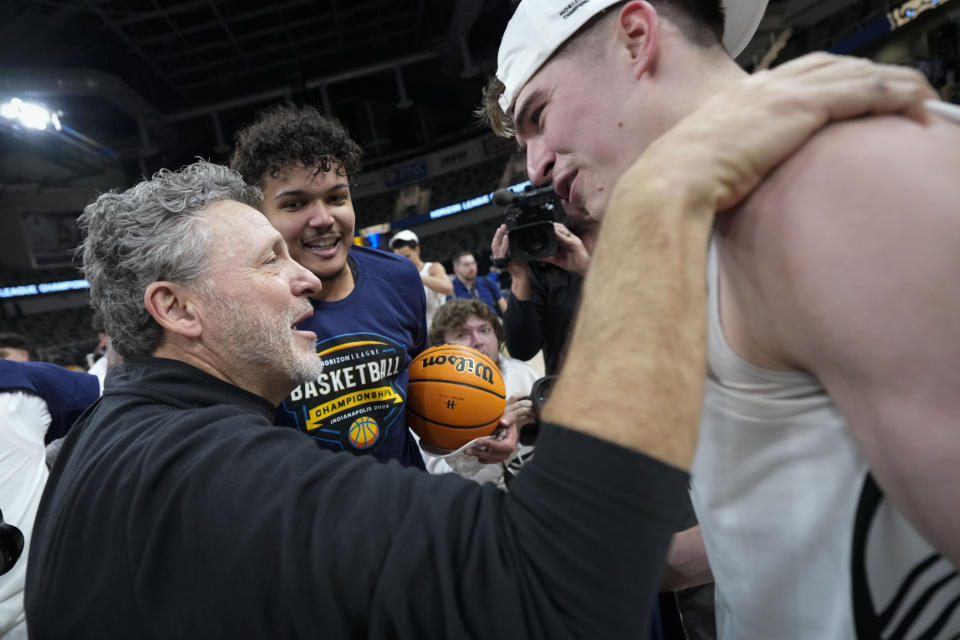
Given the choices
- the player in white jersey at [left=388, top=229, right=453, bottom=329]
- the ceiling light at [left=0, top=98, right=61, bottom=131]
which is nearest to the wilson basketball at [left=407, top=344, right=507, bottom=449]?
the player in white jersey at [left=388, top=229, right=453, bottom=329]

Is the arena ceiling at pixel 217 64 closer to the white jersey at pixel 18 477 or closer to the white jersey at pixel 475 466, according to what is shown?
the white jersey at pixel 475 466

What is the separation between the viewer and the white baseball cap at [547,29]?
1145 millimetres

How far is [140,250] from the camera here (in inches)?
52.3

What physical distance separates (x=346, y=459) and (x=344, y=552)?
16 cm

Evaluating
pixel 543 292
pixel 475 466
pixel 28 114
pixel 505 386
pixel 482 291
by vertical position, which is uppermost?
pixel 28 114

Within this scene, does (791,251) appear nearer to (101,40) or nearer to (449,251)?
(101,40)

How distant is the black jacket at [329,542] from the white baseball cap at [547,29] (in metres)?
0.89

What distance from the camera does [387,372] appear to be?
6.33ft

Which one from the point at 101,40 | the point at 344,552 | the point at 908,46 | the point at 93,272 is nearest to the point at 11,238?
the point at 101,40

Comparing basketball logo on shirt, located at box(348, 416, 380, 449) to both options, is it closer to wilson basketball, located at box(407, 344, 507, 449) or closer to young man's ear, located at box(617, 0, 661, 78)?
wilson basketball, located at box(407, 344, 507, 449)

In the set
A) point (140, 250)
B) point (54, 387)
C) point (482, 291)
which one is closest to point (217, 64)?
point (482, 291)

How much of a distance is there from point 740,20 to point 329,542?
54.9 inches

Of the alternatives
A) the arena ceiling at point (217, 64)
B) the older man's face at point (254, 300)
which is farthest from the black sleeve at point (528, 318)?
the arena ceiling at point (217, 64)

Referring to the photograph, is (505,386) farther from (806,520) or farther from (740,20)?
(806,520)
